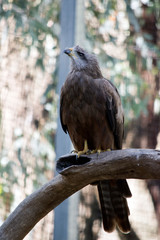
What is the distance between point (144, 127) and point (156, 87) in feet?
1.05

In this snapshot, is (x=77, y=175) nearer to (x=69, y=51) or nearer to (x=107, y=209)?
(x=107, y=209)

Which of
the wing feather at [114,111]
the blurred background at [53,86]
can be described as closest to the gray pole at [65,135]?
the blurred background at [53,86]

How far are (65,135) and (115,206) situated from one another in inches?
22.8

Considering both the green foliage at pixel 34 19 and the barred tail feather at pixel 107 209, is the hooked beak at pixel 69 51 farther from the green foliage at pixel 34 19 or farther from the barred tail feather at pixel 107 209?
the barred tail feather at pixel 107 209

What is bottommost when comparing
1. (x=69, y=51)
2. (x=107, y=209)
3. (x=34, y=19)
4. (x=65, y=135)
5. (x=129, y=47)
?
(x=107, y=209)

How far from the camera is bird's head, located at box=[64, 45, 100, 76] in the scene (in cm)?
217

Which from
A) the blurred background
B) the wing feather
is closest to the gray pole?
the blurred background

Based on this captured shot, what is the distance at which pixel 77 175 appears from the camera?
5.35 feet

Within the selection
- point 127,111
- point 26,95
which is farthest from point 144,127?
point 26,95

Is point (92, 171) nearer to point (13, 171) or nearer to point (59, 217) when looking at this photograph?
point (59, 217)

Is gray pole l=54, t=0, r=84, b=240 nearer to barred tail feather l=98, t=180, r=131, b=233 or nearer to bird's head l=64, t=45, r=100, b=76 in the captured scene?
bird's head l=64, t=45, r=100, b=76

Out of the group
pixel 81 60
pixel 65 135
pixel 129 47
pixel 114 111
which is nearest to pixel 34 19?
pixel 81 60

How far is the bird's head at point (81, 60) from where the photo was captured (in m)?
2.17

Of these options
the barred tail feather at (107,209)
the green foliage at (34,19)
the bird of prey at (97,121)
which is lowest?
the barred tail feather at (107,209)
